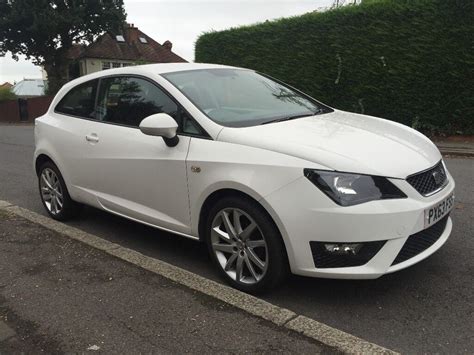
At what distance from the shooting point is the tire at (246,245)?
3250 millimetres

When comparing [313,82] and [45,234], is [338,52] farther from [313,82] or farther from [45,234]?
[45,234]

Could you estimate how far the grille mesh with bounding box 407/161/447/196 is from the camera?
3172mm

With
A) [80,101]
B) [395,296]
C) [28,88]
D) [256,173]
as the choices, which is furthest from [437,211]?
[28,88]

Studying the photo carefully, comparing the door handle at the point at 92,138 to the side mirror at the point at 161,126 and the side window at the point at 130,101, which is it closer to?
the side window at the point at 130,101

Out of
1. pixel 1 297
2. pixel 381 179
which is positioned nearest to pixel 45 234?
pixel 1 297

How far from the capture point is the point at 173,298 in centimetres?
348

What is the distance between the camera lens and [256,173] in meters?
3.25

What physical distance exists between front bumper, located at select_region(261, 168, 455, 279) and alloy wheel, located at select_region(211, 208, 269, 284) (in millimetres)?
240

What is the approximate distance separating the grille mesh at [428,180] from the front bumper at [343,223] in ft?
0.19

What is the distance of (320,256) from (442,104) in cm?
928

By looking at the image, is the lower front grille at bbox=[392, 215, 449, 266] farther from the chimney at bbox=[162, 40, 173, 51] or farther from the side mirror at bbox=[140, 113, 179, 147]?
the chimney at bbox=[162, 40, 173, 51]

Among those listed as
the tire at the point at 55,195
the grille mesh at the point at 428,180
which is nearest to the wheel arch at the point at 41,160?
the tire at the point at 55,195

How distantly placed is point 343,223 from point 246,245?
2.42 ft

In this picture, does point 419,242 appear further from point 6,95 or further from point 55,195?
point 6,95
